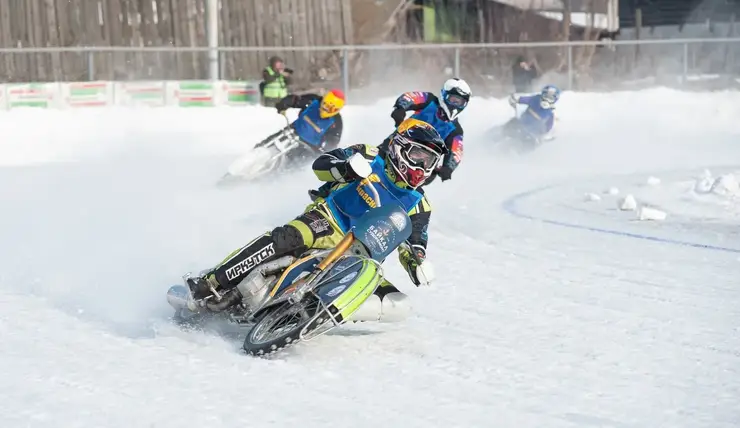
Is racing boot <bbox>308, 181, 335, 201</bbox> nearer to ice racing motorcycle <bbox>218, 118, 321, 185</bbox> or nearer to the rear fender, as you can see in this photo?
the rear fender

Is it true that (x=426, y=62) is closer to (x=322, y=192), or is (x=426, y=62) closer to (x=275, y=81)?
(x=275, y=81)

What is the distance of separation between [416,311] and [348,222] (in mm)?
1337

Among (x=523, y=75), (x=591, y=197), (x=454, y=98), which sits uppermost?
(x=454, y=98)

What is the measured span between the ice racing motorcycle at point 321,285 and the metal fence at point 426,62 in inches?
628

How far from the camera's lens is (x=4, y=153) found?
1914cm

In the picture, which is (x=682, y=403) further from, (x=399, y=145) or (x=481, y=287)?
(x=481, y=287)

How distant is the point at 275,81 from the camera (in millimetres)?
23125

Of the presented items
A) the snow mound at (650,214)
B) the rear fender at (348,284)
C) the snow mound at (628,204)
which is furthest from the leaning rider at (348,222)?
the snow mound at (628,204)

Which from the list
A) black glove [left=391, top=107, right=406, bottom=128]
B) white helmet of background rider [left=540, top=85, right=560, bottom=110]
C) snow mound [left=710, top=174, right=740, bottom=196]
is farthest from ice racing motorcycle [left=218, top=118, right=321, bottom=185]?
white helmet of background rider [left=540, top=85, right=560, bottom=110]

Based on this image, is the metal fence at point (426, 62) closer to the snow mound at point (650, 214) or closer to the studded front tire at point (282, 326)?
the snow mound at point (650, 214)

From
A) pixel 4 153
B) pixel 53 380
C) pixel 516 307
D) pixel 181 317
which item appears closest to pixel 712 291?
pixel 516 307

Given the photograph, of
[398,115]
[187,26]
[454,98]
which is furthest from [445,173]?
[187,26]

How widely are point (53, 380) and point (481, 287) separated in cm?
426

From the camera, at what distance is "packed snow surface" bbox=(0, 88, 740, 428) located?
593cm
